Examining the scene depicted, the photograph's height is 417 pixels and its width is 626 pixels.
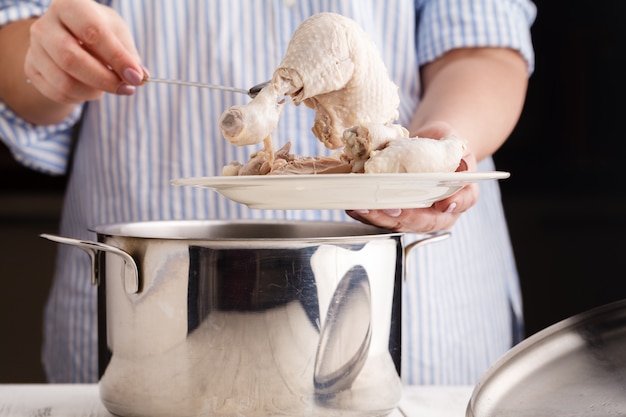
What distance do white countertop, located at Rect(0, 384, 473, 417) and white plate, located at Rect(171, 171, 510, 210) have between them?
212mm

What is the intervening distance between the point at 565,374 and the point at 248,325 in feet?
0.88

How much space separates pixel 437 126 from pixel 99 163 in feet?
1.78

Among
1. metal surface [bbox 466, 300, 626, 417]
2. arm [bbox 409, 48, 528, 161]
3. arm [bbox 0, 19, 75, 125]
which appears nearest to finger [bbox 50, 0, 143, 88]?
arm [bbox 0, 19, 75, 125]

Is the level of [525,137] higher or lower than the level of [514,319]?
higher

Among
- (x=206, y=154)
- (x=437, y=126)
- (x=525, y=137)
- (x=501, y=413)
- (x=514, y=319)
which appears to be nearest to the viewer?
(x=501, y=413)

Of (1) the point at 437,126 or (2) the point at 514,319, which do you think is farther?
(2) the point at 514,319

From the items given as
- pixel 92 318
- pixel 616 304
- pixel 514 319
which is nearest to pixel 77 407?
pixel 92 318

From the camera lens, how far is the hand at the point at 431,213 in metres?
0.84

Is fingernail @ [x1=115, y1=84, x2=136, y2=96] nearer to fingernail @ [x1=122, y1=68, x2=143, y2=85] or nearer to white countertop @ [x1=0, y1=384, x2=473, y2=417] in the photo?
fingernail @ [x1=122, y1=68, x2=143, y2=85]

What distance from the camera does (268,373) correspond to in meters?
0.69

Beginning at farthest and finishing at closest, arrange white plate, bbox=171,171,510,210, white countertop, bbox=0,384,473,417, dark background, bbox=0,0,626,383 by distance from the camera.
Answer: dark background, bbox=0,0,626,383, white countertop, bbox=0,384,473,417, white plate, bbox=171,171,510,210

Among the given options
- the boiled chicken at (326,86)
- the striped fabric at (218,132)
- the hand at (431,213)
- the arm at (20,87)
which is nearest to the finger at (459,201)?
the hand at (431,213)

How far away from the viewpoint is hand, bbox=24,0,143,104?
90 cm

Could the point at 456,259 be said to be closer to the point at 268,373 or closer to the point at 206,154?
the point at 206,154
